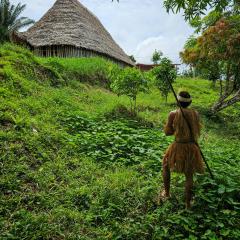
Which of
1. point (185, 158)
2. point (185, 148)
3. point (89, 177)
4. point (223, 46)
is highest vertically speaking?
point (223, 46)

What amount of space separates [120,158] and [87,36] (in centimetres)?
2051

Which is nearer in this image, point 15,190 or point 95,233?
point 95,233

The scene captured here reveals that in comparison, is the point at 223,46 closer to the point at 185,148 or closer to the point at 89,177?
the point at 89,177

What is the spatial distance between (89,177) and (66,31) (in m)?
21.2

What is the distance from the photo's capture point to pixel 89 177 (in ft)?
22.7

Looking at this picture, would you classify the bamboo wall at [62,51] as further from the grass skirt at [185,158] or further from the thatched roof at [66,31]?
the grass skirt at [185,158]

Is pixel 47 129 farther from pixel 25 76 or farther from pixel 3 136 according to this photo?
pixel 25 76

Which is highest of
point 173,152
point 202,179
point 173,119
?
point 173,119

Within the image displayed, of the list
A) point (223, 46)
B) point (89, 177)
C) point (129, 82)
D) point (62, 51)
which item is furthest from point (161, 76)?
point (89, 177)

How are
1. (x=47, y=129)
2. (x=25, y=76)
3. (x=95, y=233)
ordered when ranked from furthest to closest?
(x=25, y=76), (x=47, y=129), (x=95, y=233)

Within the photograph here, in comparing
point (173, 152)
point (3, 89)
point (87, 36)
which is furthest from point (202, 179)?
point (87, 36)

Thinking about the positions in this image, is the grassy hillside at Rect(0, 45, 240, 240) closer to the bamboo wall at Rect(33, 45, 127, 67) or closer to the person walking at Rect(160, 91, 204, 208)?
the person walking at Rect(160, 91, 204, 208)

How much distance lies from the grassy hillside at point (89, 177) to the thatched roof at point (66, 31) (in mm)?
14048

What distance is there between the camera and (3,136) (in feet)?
23.6
